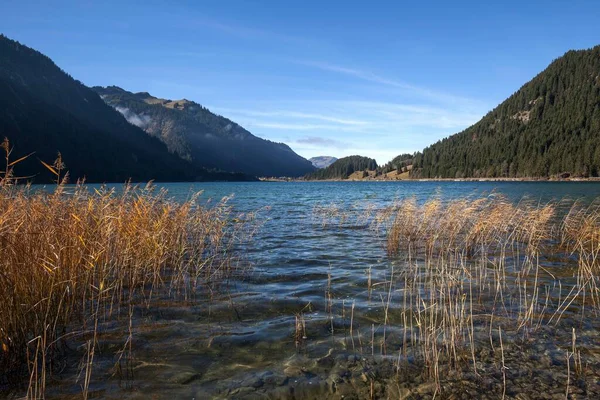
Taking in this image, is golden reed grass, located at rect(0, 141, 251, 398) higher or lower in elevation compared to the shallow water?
higher

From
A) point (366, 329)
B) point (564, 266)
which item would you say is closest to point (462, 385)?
point (366, 329)

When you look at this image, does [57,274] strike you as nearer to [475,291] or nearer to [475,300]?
[475,300]

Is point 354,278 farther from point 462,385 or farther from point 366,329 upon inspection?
point 462,385

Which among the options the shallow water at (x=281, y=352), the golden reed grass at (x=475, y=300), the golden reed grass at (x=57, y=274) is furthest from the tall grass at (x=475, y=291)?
the golden reed grass at (x=57, y=274)

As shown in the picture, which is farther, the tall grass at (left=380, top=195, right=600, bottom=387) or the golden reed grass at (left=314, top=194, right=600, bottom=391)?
the tall grass at (left=380, top=195, right=600, bottom=387)

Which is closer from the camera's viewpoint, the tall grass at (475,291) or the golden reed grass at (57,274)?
the golden reed grass at (57,274)

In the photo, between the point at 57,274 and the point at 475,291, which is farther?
the point at 475,291

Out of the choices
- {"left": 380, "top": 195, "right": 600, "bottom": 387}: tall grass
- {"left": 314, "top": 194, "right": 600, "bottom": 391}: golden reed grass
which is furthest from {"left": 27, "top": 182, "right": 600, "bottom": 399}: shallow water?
{"left": 380, "top": 195, "right": 600, "bottom": 387}: tall grass

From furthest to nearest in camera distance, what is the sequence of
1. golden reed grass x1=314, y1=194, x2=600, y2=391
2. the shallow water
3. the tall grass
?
the tall grass
golden reed grass x1=314, y1=194, x2=600, y2=391
the shallow water

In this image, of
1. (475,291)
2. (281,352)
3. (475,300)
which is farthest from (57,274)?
(475,291)

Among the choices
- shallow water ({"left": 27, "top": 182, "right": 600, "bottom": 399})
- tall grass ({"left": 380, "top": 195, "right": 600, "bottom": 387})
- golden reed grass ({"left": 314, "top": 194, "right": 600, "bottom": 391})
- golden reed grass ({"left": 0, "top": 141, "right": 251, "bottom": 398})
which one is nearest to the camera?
shallow water ({"left": 27, "top": 182, "right": 600, "bottom": 399})

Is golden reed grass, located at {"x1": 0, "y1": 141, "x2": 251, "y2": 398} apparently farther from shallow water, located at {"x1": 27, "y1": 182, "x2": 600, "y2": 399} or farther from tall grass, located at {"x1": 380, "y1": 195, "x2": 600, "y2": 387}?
tall grass, located at {"x1": 380, "y1": 195, "x2": 600, "y2": 387}

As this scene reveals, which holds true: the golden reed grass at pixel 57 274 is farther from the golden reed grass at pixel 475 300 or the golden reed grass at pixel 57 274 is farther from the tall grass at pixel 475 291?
the tall grass at pixel 475 291

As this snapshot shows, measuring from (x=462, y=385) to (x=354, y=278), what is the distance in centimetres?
582
